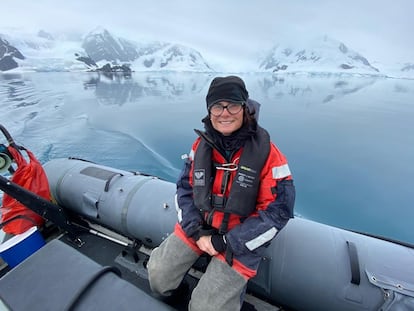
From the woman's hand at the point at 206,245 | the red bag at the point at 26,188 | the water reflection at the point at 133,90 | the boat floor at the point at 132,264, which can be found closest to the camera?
the woman's hand at the point at 206,245

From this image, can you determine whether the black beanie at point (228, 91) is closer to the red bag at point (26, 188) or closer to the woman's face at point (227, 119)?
the woman's face at point (227, 119)

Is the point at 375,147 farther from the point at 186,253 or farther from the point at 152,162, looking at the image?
the point at 186,253

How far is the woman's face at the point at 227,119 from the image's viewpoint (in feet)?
3.44

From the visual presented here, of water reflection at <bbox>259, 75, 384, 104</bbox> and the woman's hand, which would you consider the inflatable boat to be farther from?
water reflection at <bbox>259, 75, 384, 104</bbox>

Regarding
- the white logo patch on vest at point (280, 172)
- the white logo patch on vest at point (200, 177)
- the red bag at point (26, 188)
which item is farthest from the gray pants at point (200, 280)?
the red bag at point (26, 188)

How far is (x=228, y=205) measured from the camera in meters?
1.06

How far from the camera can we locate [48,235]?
6.31ft

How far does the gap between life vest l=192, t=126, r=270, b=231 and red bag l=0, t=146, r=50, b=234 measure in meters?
1.43

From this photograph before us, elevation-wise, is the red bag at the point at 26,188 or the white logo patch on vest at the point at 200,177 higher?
the white logo patch on vest at the point at 200,177

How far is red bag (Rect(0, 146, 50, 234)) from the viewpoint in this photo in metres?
1.56

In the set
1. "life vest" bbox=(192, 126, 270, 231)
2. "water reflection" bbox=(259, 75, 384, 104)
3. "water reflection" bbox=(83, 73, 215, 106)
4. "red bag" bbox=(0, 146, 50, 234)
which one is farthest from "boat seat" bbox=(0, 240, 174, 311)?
"water reflection" bbox=(259, 75, 384, 104)

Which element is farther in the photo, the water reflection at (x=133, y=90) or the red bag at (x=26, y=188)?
the water reflection at (x=133, y=90)

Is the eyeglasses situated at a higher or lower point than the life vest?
higher

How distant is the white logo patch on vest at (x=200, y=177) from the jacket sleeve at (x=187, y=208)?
0.13 metres
